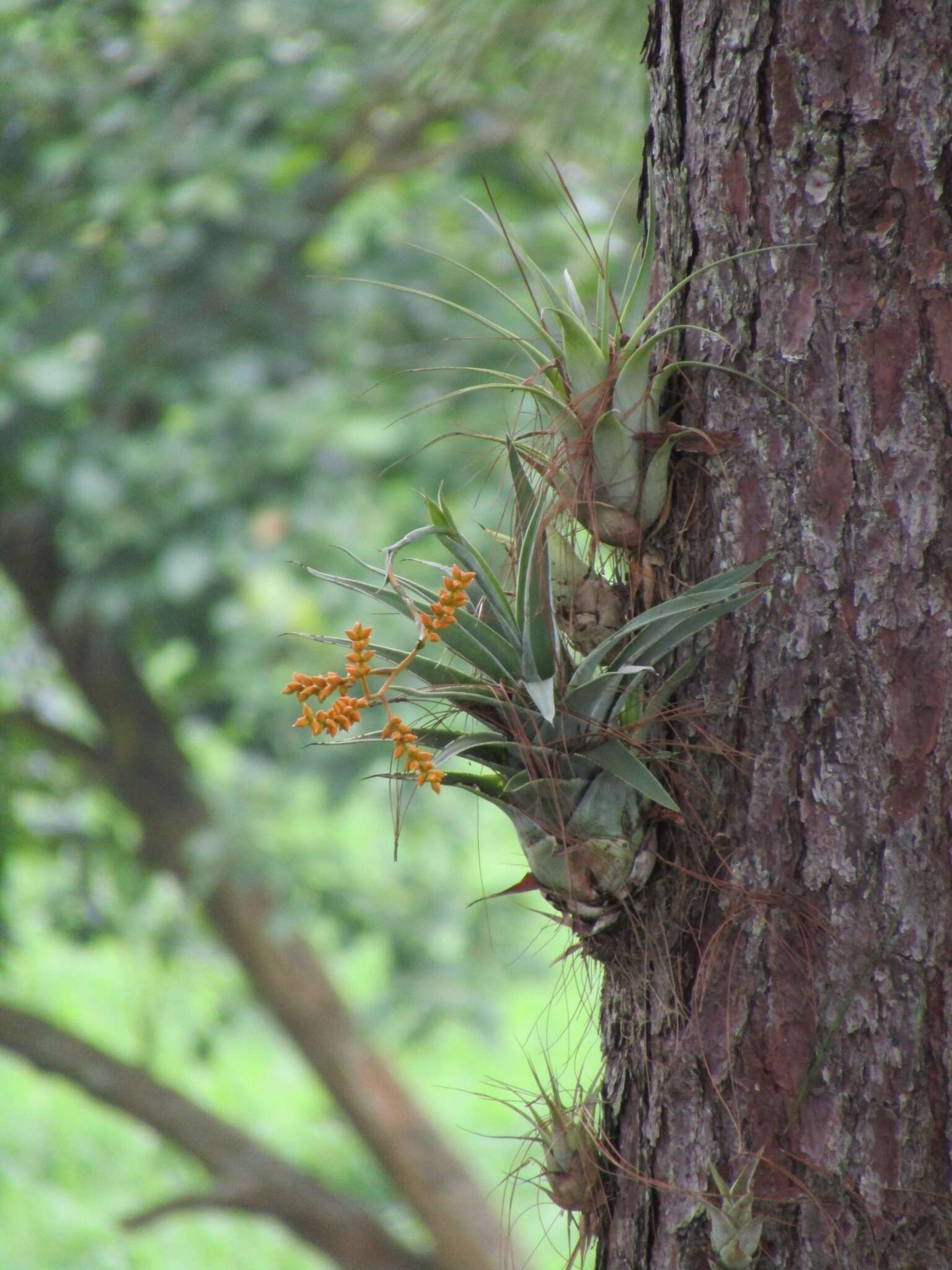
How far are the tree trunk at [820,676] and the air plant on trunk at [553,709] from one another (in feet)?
0.17

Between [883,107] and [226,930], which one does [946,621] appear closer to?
[883,107]

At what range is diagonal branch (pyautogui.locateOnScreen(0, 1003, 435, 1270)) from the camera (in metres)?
3.33

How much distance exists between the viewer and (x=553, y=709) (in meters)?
0.77

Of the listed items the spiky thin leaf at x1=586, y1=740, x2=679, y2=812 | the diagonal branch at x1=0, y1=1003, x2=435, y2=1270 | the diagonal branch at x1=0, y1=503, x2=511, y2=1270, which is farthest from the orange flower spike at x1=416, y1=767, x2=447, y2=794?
the diagonal branch at x1=0, y1=1003, x2=435, y2=1270

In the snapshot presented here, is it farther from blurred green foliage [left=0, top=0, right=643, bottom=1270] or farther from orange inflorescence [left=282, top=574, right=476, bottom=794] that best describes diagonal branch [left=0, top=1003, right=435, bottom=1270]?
orange inflorescence [left=282, top=574, right=476, bottom=794]

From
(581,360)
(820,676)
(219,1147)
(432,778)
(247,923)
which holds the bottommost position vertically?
(432,778)

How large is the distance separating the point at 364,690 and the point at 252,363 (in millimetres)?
2277

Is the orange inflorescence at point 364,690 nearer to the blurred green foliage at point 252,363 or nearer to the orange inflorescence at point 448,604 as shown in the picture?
the orange inflorescence at point 448,604

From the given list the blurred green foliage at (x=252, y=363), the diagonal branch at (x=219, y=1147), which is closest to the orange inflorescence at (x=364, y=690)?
the blurred green foliage at (x=252, y=363)

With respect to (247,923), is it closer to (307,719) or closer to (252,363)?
(252,363)

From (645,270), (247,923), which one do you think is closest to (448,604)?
(645,270)

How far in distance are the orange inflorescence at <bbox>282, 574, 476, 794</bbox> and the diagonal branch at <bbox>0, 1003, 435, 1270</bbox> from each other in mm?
2990

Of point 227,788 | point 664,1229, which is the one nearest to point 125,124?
point 227,788

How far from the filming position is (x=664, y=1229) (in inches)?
35.0
